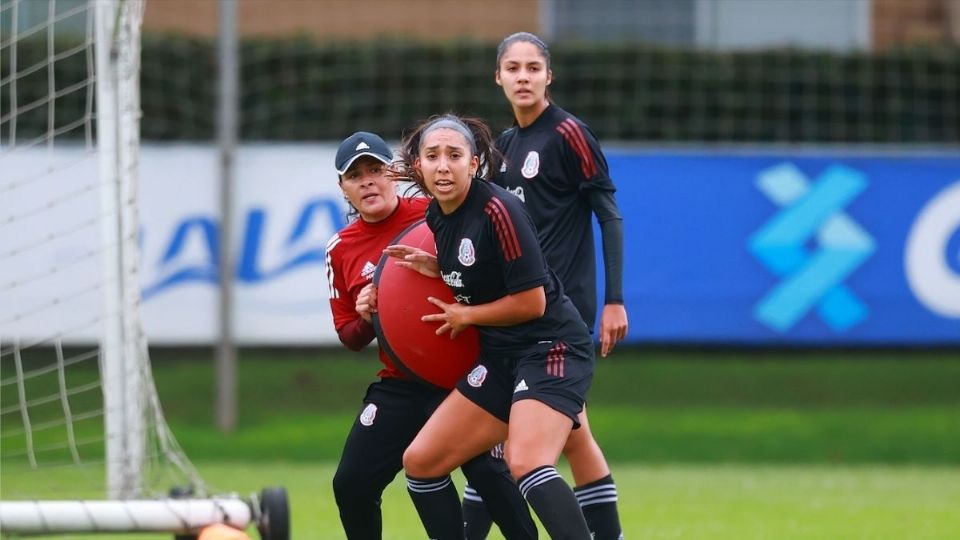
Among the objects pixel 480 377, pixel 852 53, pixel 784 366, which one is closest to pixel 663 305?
pixel 784 366

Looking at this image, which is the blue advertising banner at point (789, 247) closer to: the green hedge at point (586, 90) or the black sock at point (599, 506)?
the green hedge at point (586, 90)

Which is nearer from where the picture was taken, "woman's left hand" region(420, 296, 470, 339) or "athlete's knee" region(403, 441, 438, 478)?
"woman's left hand" region(420, 296, 470, 339)

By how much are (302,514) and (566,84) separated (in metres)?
6.26

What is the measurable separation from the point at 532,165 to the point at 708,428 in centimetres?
698

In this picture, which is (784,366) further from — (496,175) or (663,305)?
(496,175)

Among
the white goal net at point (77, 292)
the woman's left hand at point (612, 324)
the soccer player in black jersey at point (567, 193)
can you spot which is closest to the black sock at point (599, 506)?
the soccer player in black jersey at point (567, 193)

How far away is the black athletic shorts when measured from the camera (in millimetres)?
5215

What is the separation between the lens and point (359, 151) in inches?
222

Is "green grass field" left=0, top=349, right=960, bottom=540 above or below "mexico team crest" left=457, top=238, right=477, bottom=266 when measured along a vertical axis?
below

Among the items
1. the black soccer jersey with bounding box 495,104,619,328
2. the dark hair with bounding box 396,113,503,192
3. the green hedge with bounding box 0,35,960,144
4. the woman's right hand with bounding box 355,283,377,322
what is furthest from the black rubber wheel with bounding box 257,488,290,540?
the green hedge with bounding box 0,35,960,144

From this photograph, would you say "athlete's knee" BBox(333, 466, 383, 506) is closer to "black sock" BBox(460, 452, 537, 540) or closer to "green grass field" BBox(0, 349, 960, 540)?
"black sock" BBox(460, 452, 537, 540)

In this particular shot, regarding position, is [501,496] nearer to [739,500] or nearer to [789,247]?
[739,500]

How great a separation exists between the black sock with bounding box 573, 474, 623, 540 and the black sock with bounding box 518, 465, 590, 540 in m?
0.89

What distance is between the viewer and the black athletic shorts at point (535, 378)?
17.1ft
